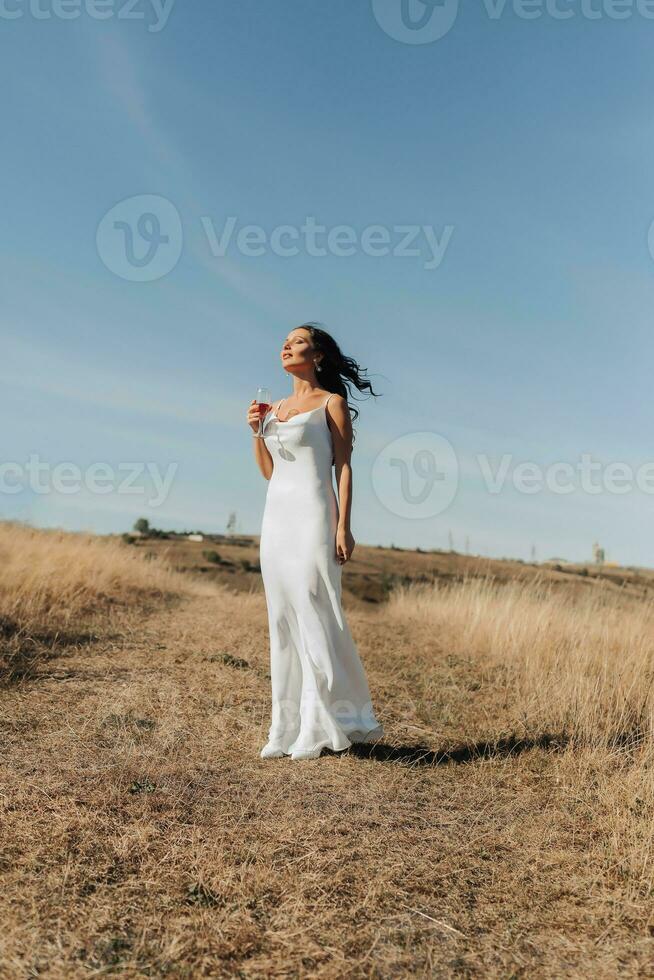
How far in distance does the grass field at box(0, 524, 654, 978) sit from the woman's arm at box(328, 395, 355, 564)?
1585 mm

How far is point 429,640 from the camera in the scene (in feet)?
37.7

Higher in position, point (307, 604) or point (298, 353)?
point (298, 353)

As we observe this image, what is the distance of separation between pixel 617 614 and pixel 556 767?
642cm

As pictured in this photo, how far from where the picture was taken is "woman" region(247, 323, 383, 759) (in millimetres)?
5789

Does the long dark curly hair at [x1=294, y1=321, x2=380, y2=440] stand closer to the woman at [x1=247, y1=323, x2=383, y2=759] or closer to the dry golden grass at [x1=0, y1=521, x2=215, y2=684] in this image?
the woman at [x1=247, y1=323, x2=383, y2=759]

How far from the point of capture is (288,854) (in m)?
4.06

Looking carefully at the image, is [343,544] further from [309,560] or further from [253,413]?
[253,413]

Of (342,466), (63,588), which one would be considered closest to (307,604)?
(342,466)

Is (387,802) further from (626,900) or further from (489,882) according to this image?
(626,900)

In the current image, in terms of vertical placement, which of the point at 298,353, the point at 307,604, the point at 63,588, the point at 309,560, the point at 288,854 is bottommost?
the point at 288,854

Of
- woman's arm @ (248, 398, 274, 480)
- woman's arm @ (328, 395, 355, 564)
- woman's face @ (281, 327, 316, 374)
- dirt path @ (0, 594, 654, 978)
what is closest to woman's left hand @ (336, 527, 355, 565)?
woman's arm @ (328, 395, 355, 564)

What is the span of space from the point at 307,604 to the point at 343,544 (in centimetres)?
51

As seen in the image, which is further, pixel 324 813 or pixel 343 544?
pixel 343 544

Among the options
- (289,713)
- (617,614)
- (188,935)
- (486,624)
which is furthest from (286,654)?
(617,614)
